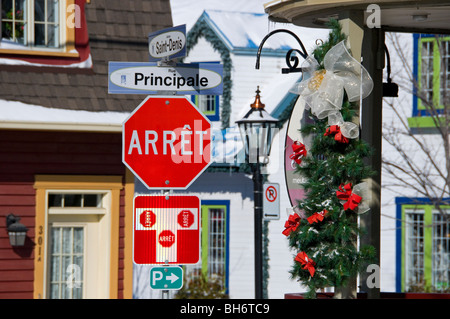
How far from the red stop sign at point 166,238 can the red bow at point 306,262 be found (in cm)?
135

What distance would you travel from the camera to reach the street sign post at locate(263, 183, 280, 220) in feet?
43.7

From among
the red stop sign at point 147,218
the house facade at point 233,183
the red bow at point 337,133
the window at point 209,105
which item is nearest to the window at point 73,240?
the house facade at point 233,183

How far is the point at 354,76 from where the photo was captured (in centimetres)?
769

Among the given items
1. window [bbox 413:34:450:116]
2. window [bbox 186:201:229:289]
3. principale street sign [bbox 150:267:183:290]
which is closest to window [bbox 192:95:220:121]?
window [bbox 186:201:229:289]

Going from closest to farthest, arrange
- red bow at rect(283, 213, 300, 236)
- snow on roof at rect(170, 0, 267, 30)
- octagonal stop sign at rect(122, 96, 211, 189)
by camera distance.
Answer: octagonal stop sign at rect(122, 96, 211, 189) → red bow at rect(283, 213, 300, 236) → snow on roof at rect(170, 0, 267, 30)

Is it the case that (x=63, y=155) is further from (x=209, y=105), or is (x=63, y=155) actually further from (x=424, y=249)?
(x=424, y=249)

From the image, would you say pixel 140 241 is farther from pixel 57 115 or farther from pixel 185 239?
pixel 57 115

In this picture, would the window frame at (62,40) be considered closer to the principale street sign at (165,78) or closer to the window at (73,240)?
the window at (73,240)

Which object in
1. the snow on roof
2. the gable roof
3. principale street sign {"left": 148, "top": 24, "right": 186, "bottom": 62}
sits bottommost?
principale street sign {"left": 148, "top": 24, "right": 186, "bottom": 62}

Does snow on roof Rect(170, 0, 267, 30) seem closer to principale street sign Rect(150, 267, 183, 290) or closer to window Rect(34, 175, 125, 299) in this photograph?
window Rect(34, 175, 125, 299)

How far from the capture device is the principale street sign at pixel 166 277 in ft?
22.0

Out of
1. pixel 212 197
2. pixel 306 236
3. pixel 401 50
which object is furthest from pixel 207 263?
pixel 306 236

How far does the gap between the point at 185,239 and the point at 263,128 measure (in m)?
5.85

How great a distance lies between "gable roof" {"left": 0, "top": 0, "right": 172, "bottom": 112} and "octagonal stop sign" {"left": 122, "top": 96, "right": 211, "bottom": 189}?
21.8ft
